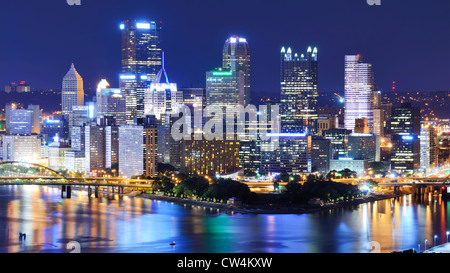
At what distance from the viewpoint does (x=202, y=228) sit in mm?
14961

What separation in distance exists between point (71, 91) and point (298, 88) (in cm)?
1383

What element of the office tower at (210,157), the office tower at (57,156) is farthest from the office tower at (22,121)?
the office tower at (210,157)

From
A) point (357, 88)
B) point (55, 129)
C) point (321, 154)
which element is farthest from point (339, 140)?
point (55, 129)

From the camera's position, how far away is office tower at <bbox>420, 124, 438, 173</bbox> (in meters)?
29.8

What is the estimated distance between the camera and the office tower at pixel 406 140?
29.0 m

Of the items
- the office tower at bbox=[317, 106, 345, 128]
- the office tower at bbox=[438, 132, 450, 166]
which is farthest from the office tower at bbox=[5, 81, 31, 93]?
the office tower at bbox=[438, 132, 450, 166]

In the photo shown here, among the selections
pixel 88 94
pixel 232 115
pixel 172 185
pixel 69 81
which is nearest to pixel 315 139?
pixel 232 115

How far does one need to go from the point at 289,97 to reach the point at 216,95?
5.17 meters

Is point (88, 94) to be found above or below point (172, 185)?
above

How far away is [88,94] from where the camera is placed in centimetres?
4741

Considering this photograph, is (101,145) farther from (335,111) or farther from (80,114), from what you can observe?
(335,111)

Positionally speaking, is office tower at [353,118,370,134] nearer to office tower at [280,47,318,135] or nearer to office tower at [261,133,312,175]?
office tower at [280,47,318,135]
